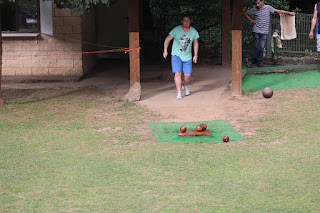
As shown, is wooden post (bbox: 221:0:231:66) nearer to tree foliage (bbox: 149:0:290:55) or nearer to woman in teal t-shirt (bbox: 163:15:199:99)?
tree foliage (bbox: 149:0:290:55)

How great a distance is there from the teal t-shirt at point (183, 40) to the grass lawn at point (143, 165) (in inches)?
62.9

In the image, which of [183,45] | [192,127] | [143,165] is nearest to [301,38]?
[183,45]

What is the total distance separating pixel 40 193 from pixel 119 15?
12708 mm

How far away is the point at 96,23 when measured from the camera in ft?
55.5

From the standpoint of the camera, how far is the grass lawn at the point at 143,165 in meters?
5.45

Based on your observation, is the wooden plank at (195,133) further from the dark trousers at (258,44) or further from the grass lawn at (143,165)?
the dark trousers at (258,44)

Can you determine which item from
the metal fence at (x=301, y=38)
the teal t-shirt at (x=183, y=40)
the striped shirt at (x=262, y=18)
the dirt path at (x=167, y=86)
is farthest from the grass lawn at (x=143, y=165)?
the metal fence at (x=301, y=38)

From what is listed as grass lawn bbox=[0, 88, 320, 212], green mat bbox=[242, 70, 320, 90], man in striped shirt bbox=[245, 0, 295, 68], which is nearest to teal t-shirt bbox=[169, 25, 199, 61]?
grass lawn bbox=[0, 88, 320, 212]

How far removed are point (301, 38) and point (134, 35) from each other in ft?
21.6

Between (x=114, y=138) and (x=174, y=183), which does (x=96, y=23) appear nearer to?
(x=114, y=138)

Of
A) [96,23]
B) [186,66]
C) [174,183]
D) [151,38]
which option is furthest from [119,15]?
[174,183]

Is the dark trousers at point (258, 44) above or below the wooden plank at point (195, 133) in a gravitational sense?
above

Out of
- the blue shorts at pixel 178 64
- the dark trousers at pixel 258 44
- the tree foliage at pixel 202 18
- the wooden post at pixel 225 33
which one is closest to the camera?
the blue shorts at pixel 178 64

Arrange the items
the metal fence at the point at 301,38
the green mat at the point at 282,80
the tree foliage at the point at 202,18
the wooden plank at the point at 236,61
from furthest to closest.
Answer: the tree foliage at the point at 202,18 < the metal fence at the point at 301,38 < the green mat at the point at 282,80 < the wooden plank at the point at 236,61
